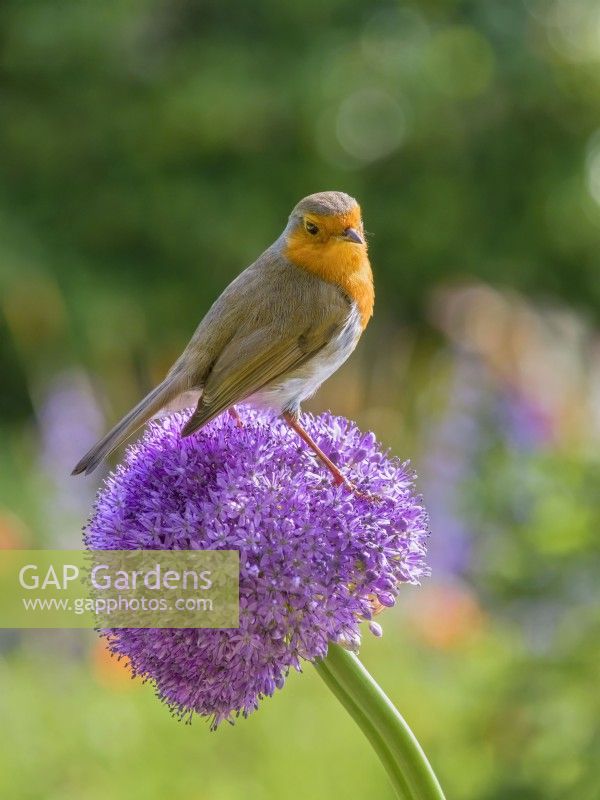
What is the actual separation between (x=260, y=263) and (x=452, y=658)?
9.49ft

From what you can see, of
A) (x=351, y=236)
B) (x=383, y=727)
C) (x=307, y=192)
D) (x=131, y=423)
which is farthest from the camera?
(x=307, y=192)

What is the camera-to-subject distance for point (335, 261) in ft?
6.98

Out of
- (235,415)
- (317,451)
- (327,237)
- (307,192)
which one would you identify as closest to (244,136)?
(307,192)

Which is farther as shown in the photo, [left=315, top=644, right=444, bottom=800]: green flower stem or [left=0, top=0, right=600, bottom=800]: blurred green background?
[left=0, top=0, right=600, bottom=800]: blurred green background

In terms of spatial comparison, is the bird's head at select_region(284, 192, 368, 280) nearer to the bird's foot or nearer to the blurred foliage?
the bird's foot

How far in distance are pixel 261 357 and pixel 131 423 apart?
26 cm

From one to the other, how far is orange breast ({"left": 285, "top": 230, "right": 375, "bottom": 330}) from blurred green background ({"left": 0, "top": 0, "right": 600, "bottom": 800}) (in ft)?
9.39

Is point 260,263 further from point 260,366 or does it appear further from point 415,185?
point 415,185

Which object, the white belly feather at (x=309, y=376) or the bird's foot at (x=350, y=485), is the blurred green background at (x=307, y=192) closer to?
the white belly feather at (x=309, y=376)

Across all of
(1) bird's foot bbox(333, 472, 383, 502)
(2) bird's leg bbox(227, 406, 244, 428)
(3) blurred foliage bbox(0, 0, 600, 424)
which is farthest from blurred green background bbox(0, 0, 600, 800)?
(1) bird's foot bbox(333, 472, 383, 502)

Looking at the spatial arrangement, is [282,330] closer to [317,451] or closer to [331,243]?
[331,243]

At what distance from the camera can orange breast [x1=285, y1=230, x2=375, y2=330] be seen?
2.12 meters

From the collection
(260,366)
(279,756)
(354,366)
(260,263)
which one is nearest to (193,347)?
(260,366)

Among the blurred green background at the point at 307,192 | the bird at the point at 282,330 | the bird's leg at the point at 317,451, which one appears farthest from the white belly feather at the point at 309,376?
the blurred green background at the point at 307,192
